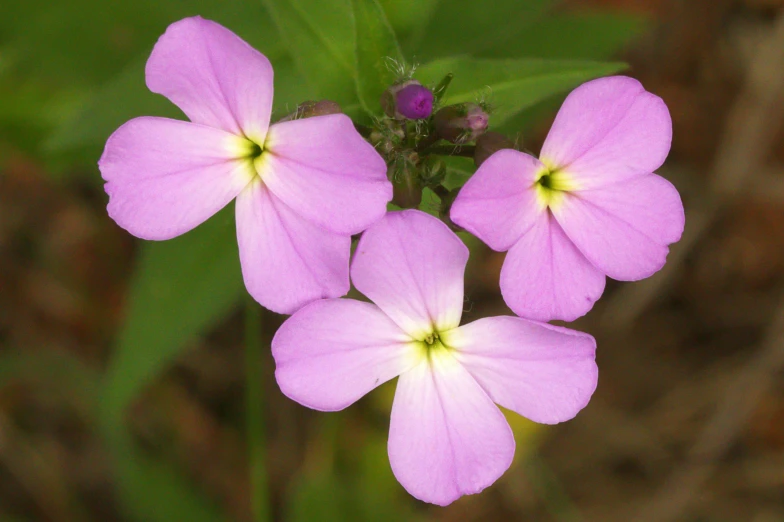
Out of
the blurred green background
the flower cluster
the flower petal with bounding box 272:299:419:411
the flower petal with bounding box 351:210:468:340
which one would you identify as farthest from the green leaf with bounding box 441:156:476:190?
the blurred green background

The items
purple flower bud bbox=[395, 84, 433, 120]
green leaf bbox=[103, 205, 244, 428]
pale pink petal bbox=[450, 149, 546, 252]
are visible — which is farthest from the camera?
green leaf bbox=[103, 205, 244, 428]

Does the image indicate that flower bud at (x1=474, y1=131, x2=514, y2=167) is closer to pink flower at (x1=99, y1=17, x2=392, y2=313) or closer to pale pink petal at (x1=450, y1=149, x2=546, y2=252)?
pale pink petal at (x1=450, y1=149, x2=546, y2=252)

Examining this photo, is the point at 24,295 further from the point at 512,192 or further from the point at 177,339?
the point at 512,192

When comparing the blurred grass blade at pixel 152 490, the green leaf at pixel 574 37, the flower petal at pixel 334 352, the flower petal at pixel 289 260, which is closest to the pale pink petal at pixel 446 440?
the flower petal at pixel 334 352

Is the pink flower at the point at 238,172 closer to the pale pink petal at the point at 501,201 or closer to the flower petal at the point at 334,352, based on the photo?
the flower petal at the point at 334,352

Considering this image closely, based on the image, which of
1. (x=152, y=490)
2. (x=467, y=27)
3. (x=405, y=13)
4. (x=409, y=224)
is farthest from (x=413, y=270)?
(x=152, y=490)

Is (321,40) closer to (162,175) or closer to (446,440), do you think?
(162,175)
